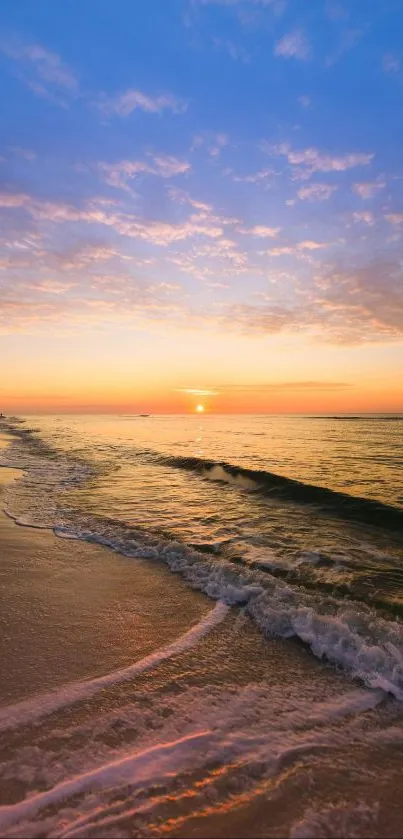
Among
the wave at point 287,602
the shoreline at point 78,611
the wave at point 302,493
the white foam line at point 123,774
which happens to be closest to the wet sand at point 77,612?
the shoreline at point 78,611

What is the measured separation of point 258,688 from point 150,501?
1018 cm

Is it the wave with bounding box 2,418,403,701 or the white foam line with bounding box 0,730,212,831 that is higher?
the white foam line with bounding box 0,730,212,831

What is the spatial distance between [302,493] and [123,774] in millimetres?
13393

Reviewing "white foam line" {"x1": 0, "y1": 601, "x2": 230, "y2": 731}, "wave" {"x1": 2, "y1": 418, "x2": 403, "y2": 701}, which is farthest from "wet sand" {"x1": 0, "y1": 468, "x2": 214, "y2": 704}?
"wave" {"x1": 2, "y1": 418, "x2": 403, "y2": 701}

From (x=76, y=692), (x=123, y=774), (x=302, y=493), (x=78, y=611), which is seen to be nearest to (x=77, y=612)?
(x=78, y=611)

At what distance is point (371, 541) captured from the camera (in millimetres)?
Result: 10578

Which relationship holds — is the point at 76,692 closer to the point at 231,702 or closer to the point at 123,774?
the point at 123,774

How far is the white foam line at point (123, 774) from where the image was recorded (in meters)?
2.83

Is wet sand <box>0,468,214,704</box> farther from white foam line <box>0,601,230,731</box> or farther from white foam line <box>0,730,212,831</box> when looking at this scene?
white foam line <box>0,730,212,831</box>

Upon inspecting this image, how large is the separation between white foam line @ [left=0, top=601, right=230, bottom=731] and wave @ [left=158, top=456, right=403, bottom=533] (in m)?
8.69

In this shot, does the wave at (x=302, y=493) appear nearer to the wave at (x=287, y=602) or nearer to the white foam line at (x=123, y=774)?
the wave at (x=287, y=602)

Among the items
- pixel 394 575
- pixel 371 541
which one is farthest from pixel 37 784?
pixel 371 541

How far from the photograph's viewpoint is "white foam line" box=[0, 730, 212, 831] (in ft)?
9.28

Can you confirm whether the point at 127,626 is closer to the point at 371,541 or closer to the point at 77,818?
the point at 77,818
